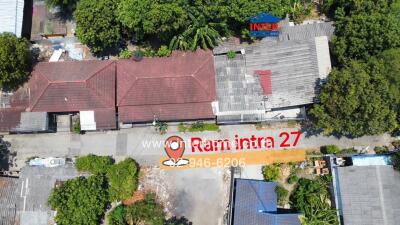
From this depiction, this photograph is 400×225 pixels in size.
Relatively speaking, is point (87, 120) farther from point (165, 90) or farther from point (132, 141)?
point (165, 90)

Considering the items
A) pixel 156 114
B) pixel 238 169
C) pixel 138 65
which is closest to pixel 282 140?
pixel 238 169

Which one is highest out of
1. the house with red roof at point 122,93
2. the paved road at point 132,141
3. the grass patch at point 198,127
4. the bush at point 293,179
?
the house with red roof at point 122,93

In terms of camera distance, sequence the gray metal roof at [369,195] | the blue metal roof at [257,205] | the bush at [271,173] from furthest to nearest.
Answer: the bush at [271,173] < the blue metal roof at [257,205] < the gray metal roof at [369,195]

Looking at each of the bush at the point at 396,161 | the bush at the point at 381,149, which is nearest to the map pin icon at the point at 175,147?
the bush at the point at 381,149

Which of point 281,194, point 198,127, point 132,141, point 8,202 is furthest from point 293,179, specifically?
point 8,202

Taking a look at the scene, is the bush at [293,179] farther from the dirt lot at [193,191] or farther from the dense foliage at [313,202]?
the dirt lot at [193,191]

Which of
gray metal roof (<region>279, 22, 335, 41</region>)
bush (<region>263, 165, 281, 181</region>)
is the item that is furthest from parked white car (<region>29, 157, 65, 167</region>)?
gray metal roof (<region>279, 22, 335, 41</region>)

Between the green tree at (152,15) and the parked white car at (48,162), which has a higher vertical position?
the green tree at (152,15)
